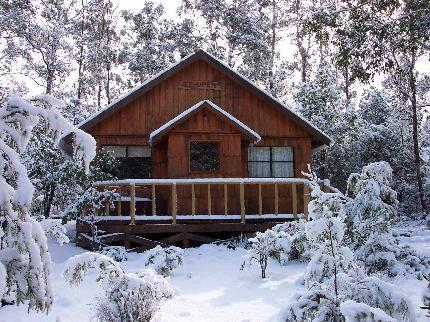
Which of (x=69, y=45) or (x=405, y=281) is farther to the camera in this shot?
(x=69, y=45)

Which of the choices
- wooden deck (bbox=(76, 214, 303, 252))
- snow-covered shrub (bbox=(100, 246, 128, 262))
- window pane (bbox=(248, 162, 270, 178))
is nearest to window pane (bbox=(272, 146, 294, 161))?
window pane (bbox=(248, 162, 270, 178))

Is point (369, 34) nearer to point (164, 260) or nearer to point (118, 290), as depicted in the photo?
point (164, 260)

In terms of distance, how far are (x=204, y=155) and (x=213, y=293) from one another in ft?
25.3

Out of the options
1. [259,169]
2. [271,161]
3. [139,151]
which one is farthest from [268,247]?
[139,151]

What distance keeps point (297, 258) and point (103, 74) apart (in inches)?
1200

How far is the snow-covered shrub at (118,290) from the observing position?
5016mm

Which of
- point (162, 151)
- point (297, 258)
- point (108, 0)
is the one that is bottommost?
point (297, 258)

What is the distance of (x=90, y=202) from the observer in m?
11.6

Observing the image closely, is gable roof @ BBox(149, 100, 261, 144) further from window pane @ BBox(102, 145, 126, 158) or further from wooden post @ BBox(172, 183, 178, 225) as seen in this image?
wooden post @ BBox(172, 183, 178, 225)

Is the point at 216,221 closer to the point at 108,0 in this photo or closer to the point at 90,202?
the point at 90,202

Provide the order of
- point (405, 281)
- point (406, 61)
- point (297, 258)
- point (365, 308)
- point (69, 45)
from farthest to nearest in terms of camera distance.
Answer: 1. point (69, 45)
2. point (406, 61)
3. point (297, 258)
4. point (405, 281)
5. point (365, 308)

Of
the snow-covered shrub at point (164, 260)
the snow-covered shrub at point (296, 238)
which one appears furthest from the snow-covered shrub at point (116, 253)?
the snow-covered shrub at point (296, 238)

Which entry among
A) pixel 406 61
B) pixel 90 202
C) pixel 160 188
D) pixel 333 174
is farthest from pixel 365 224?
pixel 406 61

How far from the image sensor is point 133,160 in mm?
15492
